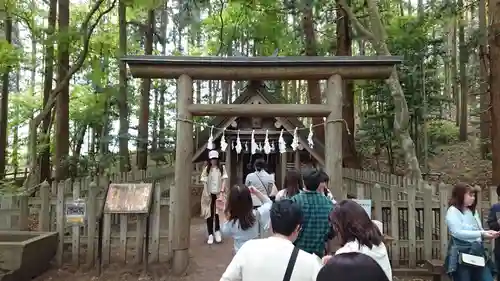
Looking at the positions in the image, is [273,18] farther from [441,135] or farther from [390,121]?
[441,135]

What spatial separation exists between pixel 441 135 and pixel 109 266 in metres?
22.3

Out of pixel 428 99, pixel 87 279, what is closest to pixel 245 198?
pixel 87 279

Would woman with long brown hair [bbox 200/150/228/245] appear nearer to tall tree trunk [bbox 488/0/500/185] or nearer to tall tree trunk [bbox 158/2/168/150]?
tall tree trunk [bbox 488/0/500/185]

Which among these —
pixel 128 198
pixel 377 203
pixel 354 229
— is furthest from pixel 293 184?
pixel 128 198

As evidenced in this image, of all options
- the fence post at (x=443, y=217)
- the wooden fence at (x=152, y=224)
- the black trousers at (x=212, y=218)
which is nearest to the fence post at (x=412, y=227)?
the wooden fence at (x=152, y=224)

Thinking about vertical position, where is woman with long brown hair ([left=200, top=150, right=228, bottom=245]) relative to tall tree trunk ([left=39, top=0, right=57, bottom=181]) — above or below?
below

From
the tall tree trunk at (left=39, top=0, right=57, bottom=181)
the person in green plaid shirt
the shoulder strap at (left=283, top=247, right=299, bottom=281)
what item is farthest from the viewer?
the tall tree trunk at (left=39, top=0, right=57, bottom=181)

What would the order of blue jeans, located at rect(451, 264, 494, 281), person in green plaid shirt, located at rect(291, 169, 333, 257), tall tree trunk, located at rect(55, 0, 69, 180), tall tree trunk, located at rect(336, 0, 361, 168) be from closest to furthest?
person in green plaid shirt, located at rect(291, 169, 333, 257), blue jeans, located at rect(451, 264, 494, 281), tall tree trunk, located at rect(55, 0, 69, 180), tall tree trunk, located at rect(336, 0, 361, 168)

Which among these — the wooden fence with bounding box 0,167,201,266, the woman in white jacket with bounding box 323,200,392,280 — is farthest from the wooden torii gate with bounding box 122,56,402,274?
the woman in white jacket with bounding box 323,200,392,280

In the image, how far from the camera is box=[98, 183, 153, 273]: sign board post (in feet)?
21.9

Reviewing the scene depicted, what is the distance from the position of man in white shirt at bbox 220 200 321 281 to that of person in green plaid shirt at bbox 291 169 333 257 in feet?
4.34

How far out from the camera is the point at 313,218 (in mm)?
3938

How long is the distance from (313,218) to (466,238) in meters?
1.91

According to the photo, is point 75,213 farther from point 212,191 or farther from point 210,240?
point 210,240
